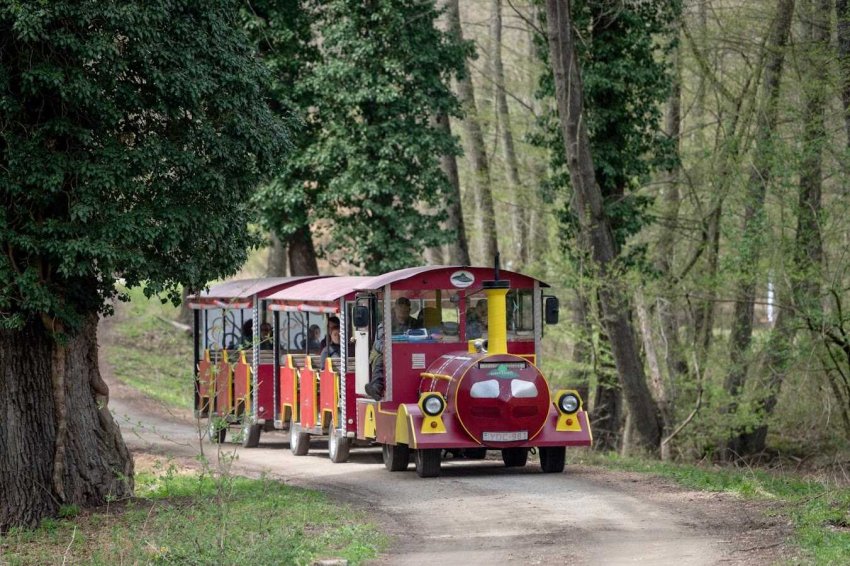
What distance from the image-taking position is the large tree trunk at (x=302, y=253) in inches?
1145

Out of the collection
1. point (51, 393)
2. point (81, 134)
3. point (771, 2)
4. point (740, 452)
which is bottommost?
point (740, 452)

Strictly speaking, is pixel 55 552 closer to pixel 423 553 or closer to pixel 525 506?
pixel 423 553

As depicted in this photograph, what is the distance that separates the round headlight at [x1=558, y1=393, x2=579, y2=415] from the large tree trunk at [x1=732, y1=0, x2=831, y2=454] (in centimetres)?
571

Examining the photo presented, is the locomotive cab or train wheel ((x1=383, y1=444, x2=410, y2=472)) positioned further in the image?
train wheel ((x1=383, y1=444, x2=410, y2=472))

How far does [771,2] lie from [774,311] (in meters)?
5.72

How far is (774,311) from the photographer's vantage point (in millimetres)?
22594

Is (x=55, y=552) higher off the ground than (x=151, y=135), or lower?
lower

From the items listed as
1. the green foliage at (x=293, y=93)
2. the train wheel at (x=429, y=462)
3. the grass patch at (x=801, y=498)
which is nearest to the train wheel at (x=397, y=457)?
the train wheel at (x=429, y=462)

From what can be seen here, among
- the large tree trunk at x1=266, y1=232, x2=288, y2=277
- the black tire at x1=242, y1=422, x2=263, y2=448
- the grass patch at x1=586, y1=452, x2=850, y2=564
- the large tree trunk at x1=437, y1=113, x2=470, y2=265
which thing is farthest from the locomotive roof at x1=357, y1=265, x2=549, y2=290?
the large tree trunk at x1=266, y1=232, x2=288, y2=277

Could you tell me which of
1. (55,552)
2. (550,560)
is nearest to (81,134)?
(55,552)

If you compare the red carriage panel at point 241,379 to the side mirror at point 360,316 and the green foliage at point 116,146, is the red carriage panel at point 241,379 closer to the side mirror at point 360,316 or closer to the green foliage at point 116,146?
the side mirror at point 360,316

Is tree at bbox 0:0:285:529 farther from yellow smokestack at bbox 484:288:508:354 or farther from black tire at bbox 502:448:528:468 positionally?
black tire at bbox 502:448:528:468

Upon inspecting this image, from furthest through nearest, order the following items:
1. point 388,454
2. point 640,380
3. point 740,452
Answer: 1. point 740,452
2. point 640,380
3. point 388,454

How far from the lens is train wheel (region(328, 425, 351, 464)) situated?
18094mm
